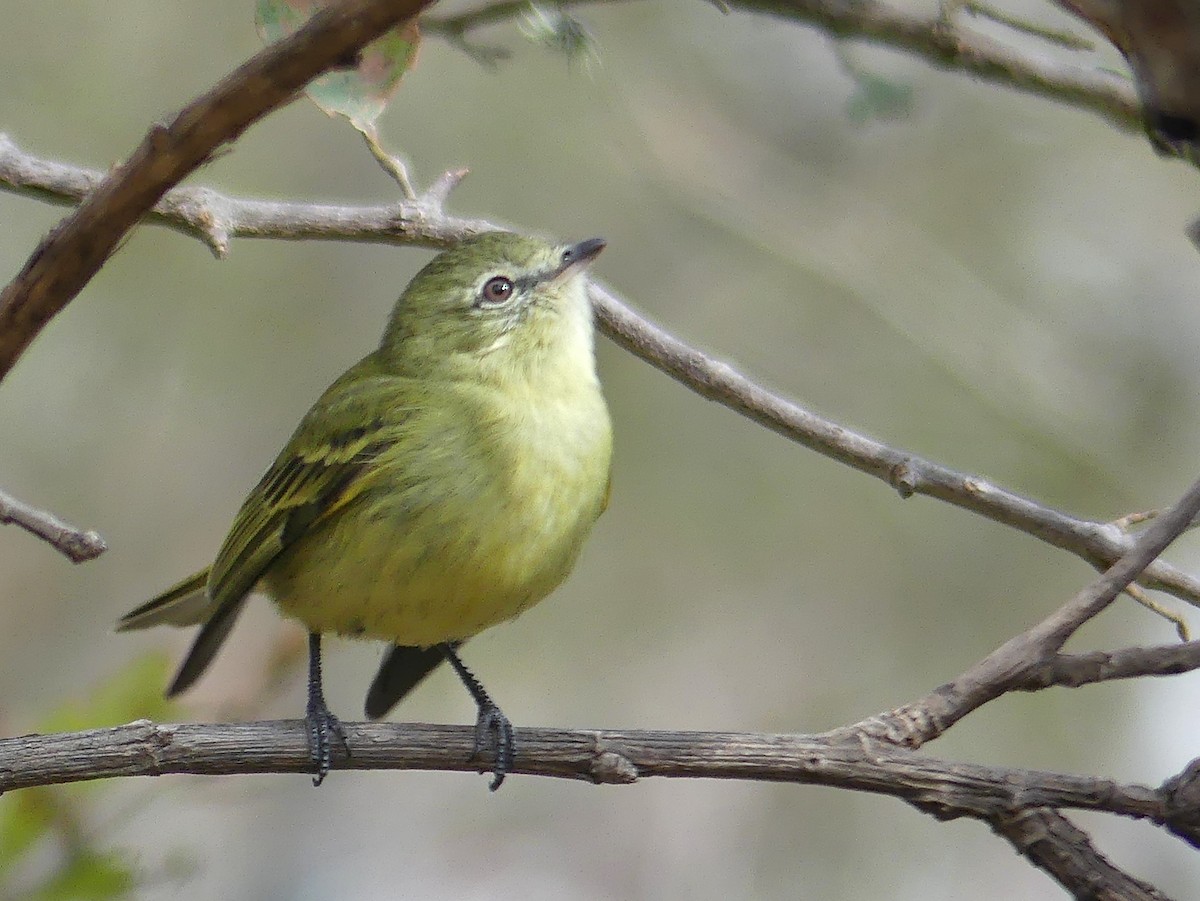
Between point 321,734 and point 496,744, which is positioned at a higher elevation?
point 496,744

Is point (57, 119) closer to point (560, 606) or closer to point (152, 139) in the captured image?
point (560, 606)

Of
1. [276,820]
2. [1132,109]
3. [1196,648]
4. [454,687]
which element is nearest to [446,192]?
[1132,109]

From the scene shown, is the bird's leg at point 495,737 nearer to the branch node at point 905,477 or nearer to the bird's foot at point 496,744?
the bird's foot at point 496,744

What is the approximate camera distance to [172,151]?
159 cm

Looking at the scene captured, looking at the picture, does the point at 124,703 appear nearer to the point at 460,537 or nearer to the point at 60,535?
the point at 460,537

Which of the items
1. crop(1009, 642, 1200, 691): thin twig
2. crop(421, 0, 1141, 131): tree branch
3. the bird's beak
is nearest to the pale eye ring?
the bird's beak

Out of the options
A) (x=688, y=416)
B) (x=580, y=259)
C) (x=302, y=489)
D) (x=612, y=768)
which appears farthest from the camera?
(x=688, y=416)

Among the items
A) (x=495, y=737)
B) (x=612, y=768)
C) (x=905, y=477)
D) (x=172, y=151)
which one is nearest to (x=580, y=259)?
(x=905, y=477)

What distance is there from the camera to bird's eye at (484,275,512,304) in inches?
154

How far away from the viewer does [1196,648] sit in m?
2.09

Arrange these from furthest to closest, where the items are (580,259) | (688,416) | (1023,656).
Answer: (688,416) → (580,259) → (1023,656)

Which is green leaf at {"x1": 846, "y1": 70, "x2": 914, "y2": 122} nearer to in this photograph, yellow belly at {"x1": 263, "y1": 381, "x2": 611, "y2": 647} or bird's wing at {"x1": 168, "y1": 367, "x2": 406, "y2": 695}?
yellow belly at {"x1": 263, "y1": 381, "x2": 611, "y2": 647}

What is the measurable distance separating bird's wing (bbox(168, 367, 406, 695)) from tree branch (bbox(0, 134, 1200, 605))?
0.55 metres

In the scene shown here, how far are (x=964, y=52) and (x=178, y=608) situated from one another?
2.67m
